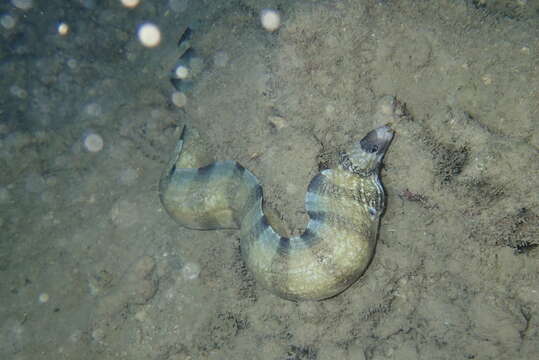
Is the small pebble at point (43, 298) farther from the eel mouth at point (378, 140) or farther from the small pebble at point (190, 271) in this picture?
the eel mouth at point (378, 140)

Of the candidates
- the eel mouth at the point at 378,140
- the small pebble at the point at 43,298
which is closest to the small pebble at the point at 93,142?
the small pebble at the point at 43,298

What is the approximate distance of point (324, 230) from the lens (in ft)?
12.1

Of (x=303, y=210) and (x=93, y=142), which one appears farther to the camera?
(x=93, y=142)

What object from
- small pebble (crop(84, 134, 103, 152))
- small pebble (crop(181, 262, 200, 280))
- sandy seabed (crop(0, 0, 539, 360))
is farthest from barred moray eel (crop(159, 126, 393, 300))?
small pebble (crop(84, 134, 103, 152))

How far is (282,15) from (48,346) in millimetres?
5989

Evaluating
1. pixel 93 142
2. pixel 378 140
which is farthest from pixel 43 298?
pixel 378 140

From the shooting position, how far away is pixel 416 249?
12.5 feet

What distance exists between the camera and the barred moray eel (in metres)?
3.60

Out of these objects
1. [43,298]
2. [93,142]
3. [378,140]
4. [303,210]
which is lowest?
[43,298]

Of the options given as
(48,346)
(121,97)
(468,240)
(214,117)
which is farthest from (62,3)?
(468,240)

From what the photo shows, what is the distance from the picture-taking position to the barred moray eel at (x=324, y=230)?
3.60 meters

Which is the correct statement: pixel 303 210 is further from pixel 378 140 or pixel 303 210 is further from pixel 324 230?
pixel 378 140

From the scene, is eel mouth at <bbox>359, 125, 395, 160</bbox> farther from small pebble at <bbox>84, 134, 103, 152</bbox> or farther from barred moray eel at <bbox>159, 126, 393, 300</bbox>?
small pebble at <bbox>84, 134, 103, 152</bbox>

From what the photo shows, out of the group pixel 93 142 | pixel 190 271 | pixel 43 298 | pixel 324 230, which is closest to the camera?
pixel 324 230
